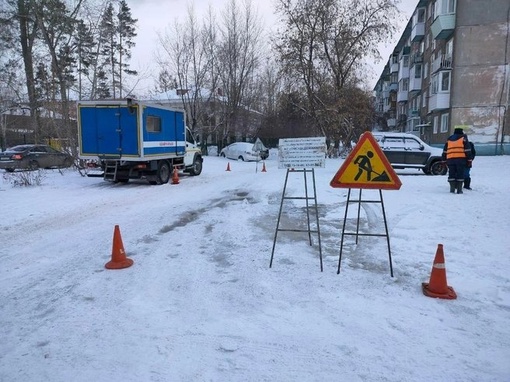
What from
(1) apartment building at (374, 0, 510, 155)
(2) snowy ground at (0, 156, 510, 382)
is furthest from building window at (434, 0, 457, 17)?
(2) snowy ground at (0, 156, 510, 382)

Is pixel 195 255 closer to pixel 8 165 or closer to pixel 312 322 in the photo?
pixel 312 322

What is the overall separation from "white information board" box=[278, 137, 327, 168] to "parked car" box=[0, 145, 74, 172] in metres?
16.3

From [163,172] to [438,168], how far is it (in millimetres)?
12084

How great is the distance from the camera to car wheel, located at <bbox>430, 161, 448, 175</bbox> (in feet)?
53.8

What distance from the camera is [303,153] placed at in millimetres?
4844

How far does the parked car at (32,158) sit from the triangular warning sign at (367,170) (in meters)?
17.1

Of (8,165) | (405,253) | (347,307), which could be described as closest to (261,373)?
(347,307)

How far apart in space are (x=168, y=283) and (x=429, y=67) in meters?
39.8

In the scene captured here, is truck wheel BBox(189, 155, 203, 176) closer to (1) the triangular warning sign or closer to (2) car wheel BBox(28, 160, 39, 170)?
(2) car wheel BBox(28, 160, 39, 170)

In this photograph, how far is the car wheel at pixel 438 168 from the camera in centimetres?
1639

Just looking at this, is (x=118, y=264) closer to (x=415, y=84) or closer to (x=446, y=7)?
(x=446, y=7)

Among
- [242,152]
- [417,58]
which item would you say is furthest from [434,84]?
[242,152]

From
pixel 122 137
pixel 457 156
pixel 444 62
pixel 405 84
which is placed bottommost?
pixel 457 156

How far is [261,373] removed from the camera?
271cm
